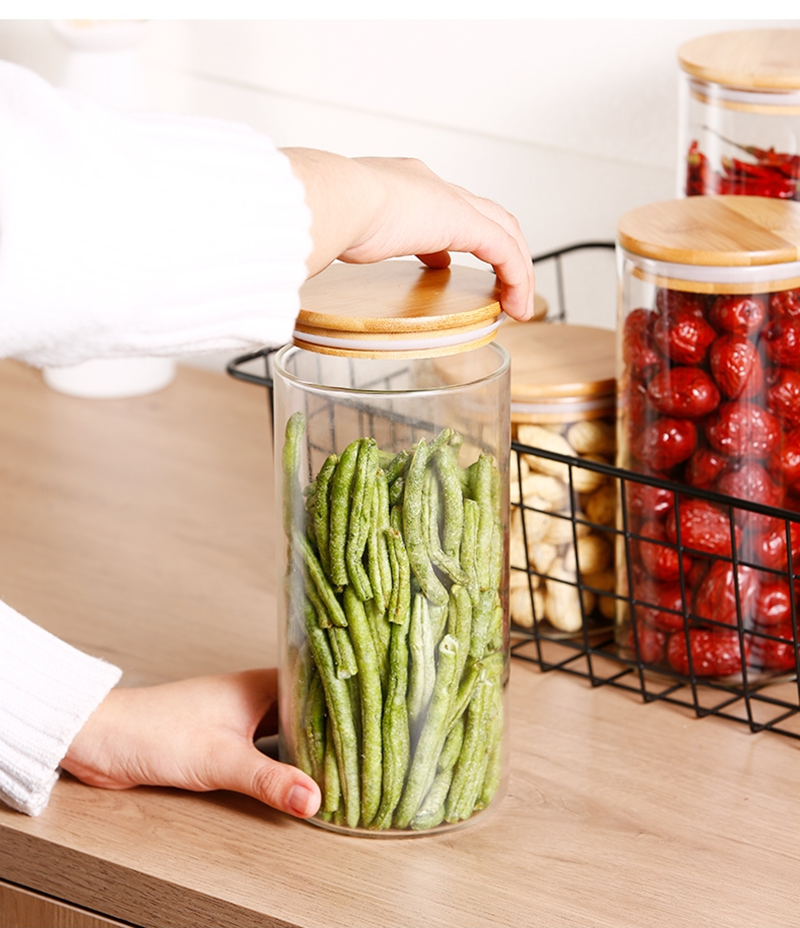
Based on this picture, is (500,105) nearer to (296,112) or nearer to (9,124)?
(296,112)

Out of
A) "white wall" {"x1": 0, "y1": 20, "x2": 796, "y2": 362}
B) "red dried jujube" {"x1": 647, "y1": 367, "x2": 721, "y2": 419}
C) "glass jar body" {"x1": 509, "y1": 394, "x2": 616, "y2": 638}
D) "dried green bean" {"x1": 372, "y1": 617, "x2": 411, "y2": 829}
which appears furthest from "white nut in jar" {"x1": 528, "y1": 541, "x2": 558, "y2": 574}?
"white wall" {"x1": 0, "y1": 20, "x2": 796, "y2": 362}

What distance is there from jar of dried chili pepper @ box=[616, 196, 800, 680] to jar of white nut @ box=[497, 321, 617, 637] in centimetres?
3

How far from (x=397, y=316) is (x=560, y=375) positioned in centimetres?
27

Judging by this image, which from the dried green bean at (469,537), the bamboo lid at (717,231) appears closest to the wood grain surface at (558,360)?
the bamboo lid at (717,231)

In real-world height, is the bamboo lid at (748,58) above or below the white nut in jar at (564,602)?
above

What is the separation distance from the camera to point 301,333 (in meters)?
0.58

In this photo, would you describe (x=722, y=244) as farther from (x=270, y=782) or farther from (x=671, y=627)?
(x=270, y=782)

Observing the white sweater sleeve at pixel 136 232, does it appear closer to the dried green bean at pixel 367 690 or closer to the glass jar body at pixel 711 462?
the dried green bean at pixel 367 690

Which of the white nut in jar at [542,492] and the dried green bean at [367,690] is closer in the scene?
the dried green bean at [367,690]

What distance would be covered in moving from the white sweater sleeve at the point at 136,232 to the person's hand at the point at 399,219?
0.7 inches

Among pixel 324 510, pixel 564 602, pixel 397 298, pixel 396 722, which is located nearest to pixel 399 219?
pixel 397 298

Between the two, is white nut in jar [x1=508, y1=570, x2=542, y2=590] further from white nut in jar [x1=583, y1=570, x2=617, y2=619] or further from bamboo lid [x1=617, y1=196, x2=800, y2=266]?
bamboo lid [x1=617, y1=196, x2=800, y2=266]

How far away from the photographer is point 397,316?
0.56m

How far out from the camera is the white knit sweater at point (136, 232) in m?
0.48
